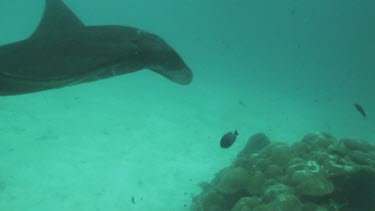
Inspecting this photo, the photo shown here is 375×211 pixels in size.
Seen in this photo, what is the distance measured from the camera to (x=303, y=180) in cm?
629

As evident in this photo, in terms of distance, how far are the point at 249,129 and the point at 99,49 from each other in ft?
50.9

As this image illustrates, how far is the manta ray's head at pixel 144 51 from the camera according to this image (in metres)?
3.13

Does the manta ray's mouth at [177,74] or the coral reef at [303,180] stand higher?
the manta ray's mouth at [177,74]

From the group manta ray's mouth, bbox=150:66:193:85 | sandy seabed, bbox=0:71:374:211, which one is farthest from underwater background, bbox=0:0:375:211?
manta ray's mouth, bbox=150:66:193:85

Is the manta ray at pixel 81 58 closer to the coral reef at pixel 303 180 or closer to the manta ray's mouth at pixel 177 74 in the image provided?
the manta ray's mouth at pixel 177 74

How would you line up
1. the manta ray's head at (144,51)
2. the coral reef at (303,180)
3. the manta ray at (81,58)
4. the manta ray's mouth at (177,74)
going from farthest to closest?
the coral reef at (303,180)
the manta ray's mouth at (177,74)
the manta ray's head at (144,51)
the manta ray at (81,58)

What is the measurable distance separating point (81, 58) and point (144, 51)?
0.59m

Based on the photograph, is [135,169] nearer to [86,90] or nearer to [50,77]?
[50,77]

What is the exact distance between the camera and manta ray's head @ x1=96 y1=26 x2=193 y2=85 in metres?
3.13

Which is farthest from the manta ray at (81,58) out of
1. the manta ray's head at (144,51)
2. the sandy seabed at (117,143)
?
the sandy seabed at (117,143)

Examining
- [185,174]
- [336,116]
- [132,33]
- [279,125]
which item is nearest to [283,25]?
[336,116]

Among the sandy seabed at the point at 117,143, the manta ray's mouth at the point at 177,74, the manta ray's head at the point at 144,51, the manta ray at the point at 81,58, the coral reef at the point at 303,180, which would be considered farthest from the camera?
the sandy seabed at the point at 117,143

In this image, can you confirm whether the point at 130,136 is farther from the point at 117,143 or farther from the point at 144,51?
the point at 144,51

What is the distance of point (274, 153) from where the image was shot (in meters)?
7.87
